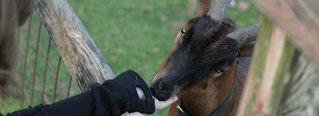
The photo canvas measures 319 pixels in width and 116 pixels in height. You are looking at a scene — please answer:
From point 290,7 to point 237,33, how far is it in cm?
144

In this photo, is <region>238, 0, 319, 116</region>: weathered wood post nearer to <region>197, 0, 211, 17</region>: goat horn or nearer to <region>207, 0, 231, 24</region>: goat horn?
<region>207, 0, 231, 24</region>: goat horn

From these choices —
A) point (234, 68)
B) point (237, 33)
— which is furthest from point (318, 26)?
point (234, 68)

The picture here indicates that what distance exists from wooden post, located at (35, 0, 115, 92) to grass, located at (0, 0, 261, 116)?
6.67ft

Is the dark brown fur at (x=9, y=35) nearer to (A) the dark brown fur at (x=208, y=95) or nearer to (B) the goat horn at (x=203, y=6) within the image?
(A) the dark brown fur at (x=208, y=95)

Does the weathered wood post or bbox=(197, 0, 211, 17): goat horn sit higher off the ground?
the weathered wood post

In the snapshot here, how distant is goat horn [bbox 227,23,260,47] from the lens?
217cm

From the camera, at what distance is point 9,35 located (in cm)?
139

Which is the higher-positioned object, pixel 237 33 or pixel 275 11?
pixel 275 11

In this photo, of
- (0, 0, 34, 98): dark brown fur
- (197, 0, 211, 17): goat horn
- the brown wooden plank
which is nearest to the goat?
(197, 0, 211, 17): goat horn

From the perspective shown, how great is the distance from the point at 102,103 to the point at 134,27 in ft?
13.4

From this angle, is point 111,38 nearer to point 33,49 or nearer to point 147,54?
point 147,54

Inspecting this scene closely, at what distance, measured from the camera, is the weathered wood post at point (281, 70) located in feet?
2.62

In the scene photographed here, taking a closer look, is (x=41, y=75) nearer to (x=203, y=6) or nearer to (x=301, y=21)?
(x=203, y=6)

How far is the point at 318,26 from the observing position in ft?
2.49
